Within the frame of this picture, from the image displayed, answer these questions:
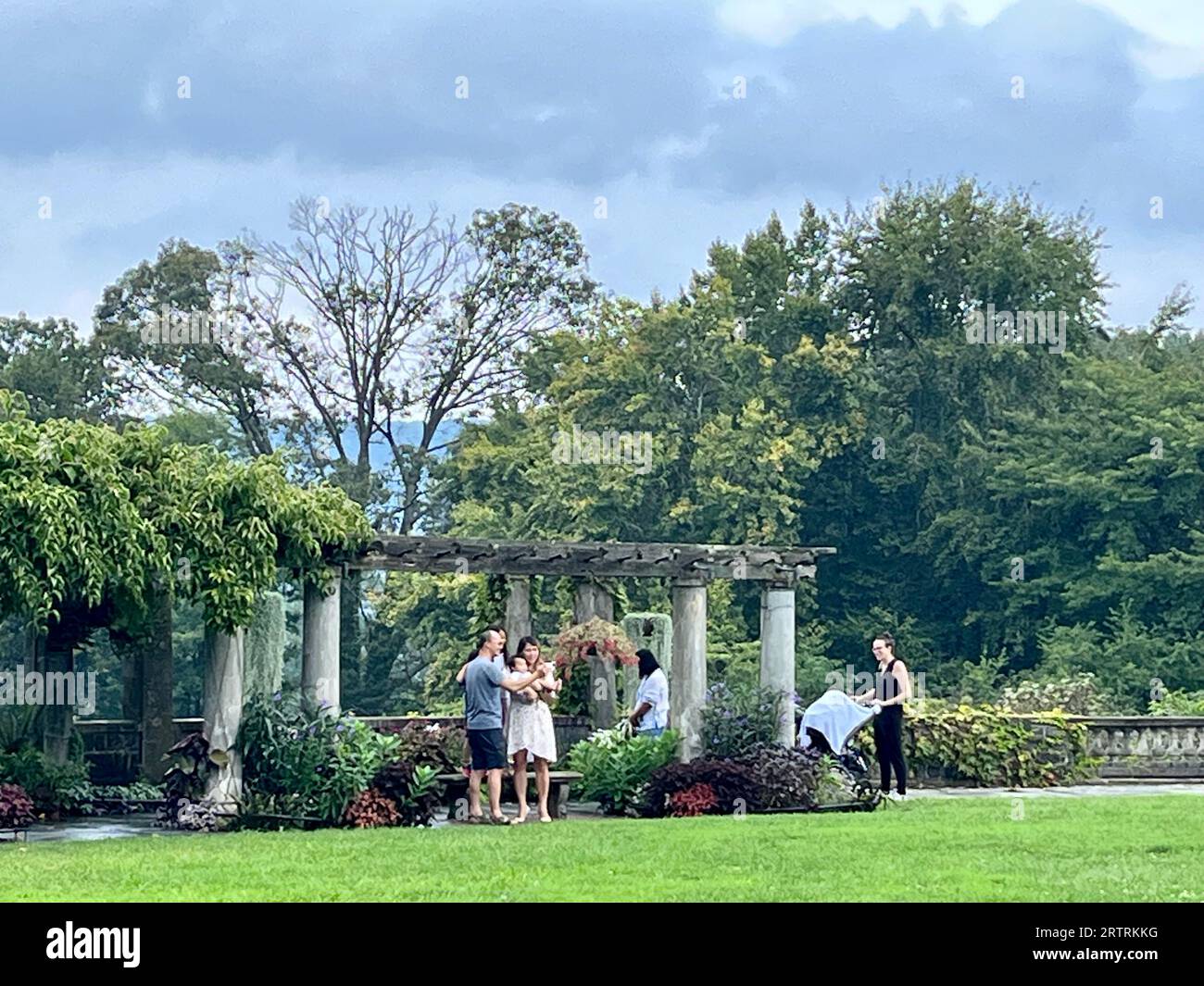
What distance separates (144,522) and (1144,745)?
44.9 feet

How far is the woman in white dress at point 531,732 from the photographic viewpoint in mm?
18688

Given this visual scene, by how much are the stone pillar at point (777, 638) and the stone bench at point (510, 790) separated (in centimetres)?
224

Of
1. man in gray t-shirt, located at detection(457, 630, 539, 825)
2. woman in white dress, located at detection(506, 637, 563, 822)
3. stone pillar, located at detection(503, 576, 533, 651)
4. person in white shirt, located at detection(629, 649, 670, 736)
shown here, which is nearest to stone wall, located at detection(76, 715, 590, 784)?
stone pillar, located at detection(503, 576, 533, 651)

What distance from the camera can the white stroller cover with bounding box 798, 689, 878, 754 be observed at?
20.9m

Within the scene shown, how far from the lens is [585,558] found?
21.5 metres

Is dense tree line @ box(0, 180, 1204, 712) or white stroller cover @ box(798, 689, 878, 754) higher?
dense tree line @ box(0, 180, 1204, 712)

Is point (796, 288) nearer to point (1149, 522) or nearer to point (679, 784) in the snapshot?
point (1149, 522)

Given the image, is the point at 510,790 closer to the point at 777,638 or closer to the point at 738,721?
the point at 738,721

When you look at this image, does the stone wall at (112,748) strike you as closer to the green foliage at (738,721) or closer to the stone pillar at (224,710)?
the green foliage at (738,721)

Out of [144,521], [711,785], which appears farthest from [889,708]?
[144,521]

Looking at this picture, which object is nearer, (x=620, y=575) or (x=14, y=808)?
(x=14, y=808)

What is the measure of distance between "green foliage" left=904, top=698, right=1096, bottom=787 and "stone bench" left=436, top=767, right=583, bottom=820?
569 centimetres

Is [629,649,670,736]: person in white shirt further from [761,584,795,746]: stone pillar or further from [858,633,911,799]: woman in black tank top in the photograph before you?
[858,633,911,799]: woman in black tank top

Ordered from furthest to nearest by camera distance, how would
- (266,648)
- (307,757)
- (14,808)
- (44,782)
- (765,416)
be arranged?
(765,416) < (266,648) < (44,782) < (307,757) < (14,808)
